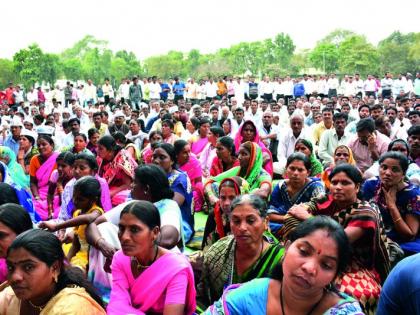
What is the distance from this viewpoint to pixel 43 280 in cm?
216

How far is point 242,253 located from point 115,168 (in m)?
2.90

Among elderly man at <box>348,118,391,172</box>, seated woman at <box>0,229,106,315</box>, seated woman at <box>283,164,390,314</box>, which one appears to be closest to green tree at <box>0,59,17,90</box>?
elderly man at <box>348,118,391,172</box>

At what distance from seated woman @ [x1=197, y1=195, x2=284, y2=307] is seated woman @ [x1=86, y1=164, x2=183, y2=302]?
0.43 m

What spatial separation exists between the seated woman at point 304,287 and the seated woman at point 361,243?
1025mm

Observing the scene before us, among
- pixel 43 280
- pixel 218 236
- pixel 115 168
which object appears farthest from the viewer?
pixel 115 168

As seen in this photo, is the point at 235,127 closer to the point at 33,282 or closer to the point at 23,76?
the point at 33,282

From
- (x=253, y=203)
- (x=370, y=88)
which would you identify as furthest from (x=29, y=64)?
(x=253, y=203)

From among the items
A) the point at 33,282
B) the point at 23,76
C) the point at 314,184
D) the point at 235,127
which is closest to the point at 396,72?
the point at 23,76

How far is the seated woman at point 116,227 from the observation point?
3168mm

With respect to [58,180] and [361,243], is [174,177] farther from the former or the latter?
[361,243]

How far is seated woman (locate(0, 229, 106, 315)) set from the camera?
2.11 m

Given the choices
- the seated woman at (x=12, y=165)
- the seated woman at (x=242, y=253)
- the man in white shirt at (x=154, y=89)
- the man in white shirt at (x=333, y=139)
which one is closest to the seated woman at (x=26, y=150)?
the seated woman at (x=12, y=165)

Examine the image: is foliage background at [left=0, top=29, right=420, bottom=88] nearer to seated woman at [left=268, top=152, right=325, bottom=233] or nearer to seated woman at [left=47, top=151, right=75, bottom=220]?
seated woman at [left=47, top=151, right=75, bottom=220]

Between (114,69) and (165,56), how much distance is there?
282 inches
